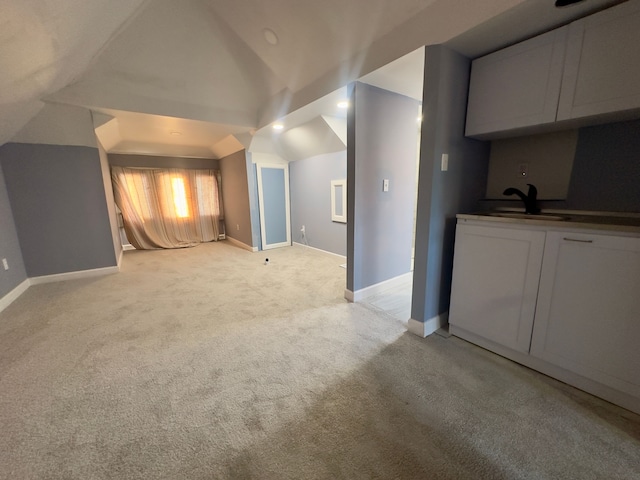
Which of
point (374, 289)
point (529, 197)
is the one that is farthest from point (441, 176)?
point (374, 289)

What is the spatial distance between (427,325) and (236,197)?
14.6ft

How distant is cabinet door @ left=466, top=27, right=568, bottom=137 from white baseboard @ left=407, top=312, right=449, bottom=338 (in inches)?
55.7

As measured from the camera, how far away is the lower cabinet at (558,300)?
1194 millimetres

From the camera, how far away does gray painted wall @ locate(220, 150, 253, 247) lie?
4.77 meters

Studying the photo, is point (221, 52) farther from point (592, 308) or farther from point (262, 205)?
point (592, 308)

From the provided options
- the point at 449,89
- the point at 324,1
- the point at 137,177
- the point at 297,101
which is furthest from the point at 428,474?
the point at 137,177

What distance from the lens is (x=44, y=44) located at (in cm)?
170

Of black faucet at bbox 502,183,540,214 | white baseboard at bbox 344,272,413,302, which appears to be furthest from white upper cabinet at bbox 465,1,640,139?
white baseboard at bbox 344,272,413,302

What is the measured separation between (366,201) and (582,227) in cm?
148

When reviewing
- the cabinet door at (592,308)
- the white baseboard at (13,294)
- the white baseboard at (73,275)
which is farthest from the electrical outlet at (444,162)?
the white baseboard at (73,275)

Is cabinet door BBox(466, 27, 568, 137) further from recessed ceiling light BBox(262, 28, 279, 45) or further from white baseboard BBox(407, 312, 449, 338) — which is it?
recessed ceiling light BBox(262, 28, 279, 45)

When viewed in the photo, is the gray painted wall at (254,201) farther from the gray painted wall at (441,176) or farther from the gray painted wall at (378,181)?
the gray painted wall at (441,176)

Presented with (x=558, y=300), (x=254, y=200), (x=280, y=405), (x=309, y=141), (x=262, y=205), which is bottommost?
(x=280, y=405)

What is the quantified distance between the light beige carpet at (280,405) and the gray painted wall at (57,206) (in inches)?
45.1
